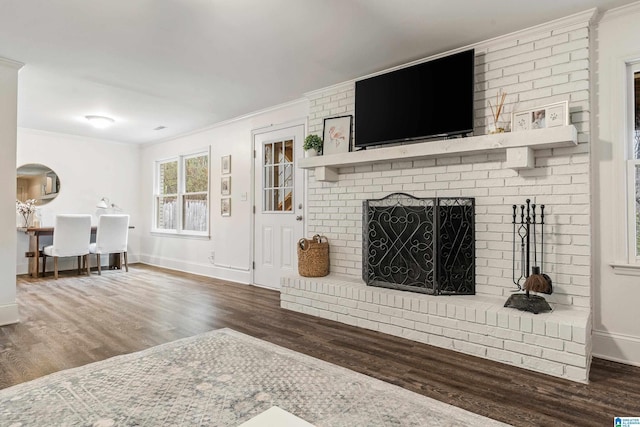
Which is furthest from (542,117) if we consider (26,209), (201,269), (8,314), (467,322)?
(26,209)

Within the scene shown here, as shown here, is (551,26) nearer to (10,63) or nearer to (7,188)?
(10,63)

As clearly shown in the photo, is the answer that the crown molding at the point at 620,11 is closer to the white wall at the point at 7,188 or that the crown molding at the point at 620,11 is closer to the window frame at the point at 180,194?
the white wall at the point at 7,188

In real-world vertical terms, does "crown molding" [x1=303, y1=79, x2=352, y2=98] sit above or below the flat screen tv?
above

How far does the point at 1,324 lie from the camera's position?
10.8 feet

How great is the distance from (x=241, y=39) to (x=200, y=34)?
12.4 inches

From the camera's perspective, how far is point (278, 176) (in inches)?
196

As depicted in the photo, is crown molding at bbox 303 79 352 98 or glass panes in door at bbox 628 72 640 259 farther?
crown molding at bbox 303 79 352 98

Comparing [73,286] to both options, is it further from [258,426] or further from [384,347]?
[258,426]

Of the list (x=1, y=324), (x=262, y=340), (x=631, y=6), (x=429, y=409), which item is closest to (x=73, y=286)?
(x=1, y=324)

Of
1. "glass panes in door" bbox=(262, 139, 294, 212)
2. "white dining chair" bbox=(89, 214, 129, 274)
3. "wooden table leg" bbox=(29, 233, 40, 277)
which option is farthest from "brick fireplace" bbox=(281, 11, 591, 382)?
"wooden table leg" bbox=(29, 233, 40, 277)

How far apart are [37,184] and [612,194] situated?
7712 millimetres

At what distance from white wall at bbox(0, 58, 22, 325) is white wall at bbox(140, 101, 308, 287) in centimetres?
260

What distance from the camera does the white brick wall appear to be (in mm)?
2633

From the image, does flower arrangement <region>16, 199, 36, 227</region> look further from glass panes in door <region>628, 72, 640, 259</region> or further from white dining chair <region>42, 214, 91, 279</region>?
glass panes in door <region>628, 72, 640, 259</region>
